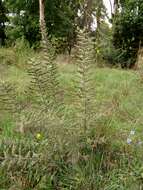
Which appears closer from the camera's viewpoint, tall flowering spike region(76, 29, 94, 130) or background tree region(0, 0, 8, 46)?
tall flowering spike region(76, 29, 94, 130)

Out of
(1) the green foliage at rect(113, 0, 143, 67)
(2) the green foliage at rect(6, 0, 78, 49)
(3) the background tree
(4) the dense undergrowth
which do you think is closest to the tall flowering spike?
(4) the dense undergrowth

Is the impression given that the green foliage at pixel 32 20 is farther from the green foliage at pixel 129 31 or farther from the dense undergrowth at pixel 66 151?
the dense undergrowth at pixel 66 151

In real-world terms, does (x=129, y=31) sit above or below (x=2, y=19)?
below

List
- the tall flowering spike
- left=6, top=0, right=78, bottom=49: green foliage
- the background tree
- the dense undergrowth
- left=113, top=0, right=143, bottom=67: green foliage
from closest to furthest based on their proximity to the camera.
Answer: the dense undergrowth
the tall flowering spike
left=113, top=0, right=143, bottom=67: green foliage
left=6, top=0, right=78, bottom=49: green foliage
the background tree

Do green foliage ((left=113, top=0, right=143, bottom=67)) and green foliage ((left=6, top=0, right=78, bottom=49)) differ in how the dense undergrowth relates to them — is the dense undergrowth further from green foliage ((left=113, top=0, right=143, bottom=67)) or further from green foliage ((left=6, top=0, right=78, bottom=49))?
green foliage ((left=6, top=0, right=78, bottom=49))

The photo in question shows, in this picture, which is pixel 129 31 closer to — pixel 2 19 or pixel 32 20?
pixel 32 20

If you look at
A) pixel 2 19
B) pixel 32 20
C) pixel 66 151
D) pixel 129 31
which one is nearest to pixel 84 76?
pixel 66 151

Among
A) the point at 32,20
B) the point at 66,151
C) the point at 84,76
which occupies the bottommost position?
Result: the point at 66,151

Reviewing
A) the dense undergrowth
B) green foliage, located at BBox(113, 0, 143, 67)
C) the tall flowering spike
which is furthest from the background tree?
the tall flowering spike

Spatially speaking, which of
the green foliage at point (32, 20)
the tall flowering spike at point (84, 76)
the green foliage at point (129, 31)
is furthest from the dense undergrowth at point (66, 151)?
the green foliage at point (32, 20)

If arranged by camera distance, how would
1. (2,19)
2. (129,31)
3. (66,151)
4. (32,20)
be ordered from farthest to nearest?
(2,19) < (32,20) < (129,31) < (66,151)

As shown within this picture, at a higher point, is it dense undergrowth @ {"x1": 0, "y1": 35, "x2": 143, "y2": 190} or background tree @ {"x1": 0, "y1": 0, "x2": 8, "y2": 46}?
background tree @ {"x1": 0, "y1": 0, "x2": 8, "y2": 46}

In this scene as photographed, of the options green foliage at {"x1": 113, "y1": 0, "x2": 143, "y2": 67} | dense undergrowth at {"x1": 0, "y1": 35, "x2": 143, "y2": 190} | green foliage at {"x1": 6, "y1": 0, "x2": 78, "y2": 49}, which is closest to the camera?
dense undergrowth at {"x1": 0, "y1": 35, "x2": 143, "y2": 190}

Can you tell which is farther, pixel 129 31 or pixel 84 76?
pixel 129 31
